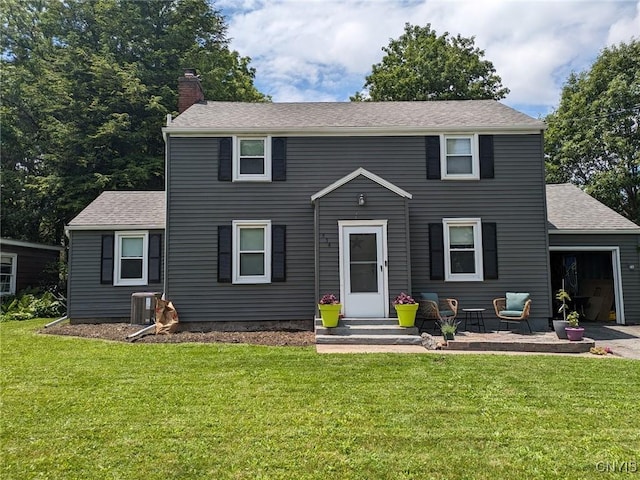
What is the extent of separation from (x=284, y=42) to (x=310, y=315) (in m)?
7.60

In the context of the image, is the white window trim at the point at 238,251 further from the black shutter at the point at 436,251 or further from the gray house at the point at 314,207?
the black shutter at the point at 436,251

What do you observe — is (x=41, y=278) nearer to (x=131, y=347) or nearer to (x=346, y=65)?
(x=131, y=347)

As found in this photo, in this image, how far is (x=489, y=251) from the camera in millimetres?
11188

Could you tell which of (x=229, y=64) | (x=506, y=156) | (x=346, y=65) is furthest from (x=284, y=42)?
(x=229, y=64)

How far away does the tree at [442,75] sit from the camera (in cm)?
2620

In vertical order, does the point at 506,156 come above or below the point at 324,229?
above

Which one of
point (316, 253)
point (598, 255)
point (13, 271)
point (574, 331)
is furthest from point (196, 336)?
point (598, 255)

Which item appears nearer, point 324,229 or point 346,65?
point 324,229

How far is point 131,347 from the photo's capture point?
845 centimetres

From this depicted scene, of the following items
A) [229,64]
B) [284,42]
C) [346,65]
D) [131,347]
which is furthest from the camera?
[229,64]

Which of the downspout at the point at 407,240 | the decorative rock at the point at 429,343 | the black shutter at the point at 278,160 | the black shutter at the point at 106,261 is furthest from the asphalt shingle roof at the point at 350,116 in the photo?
the decorative rock at the point at 429,343

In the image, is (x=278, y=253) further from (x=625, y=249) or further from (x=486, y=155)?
(x=625, y=249)

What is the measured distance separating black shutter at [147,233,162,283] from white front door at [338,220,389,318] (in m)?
5.73

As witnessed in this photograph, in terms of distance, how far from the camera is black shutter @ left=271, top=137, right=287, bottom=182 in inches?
450
